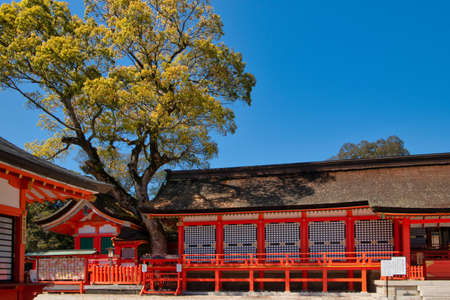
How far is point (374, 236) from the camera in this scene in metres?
20.8

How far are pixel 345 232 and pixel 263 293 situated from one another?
4139 mm

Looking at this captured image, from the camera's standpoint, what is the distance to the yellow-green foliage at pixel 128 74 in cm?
2295

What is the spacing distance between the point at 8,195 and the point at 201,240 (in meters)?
12.6

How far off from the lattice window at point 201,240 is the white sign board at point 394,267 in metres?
8.06

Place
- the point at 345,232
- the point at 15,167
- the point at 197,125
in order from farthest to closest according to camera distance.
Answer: the point at 197,125, the point at 345,232, the point at 15,167

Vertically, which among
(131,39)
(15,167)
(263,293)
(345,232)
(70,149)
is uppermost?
(131,39)

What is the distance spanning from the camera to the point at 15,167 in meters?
9.72

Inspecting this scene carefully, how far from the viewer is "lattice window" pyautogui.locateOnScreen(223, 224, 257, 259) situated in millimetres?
22016

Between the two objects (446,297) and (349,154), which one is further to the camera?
(349,154)

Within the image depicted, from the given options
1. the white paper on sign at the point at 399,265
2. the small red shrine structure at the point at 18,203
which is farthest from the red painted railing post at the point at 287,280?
the small red shrine structure at the point at 18,203

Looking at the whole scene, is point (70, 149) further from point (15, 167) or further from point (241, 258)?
point (15, 167)

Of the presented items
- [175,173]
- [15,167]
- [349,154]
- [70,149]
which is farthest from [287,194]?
[349,154]

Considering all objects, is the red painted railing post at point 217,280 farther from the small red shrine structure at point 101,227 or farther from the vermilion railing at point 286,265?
the small red shrine structure at point 101,227

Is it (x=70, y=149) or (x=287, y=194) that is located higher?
(x=70, y=149)
